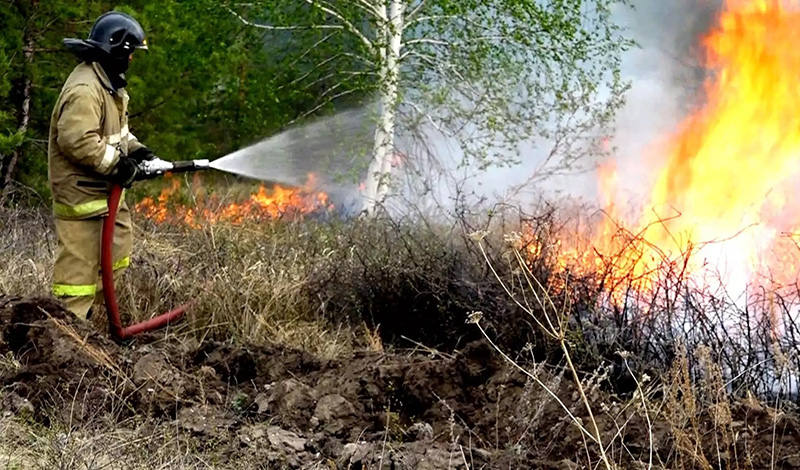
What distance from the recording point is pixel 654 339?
514 centimetres

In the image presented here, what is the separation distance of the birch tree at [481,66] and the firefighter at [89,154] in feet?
20.6

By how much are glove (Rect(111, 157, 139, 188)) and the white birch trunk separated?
6.26 m

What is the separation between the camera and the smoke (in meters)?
10.5

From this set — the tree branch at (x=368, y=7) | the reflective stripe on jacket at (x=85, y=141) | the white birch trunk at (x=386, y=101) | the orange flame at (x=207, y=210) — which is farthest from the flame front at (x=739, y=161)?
the tree branch at (x=368, y=7)

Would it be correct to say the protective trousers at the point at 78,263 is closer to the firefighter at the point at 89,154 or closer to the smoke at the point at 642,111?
the firefighter at the point at 89,154

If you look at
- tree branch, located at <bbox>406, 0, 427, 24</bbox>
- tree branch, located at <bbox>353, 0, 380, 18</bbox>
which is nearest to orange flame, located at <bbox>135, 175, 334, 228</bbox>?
tree branch, located at <bbox>353, 0, 380, 18</bbox>

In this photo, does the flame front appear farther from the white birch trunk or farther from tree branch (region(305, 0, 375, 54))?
tree branch (region(305, 0, 375, 54))

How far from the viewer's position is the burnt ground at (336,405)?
12.6 feet

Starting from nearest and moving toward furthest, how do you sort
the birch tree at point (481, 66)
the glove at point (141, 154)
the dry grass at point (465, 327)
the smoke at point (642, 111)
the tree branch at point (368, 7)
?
the dry grass at point (465, 327) → the glove at point (141, 154) → the smoke at point (642, 111) → the birch tree at point (481, 66) → the tree branch at point (368, 7)

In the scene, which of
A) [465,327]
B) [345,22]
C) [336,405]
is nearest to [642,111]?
[345,22]

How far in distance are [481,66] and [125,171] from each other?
24.1 ft

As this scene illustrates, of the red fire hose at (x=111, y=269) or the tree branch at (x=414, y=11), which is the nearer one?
the red fire hose at (x=111, y=269)

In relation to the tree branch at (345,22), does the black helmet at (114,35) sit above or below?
below

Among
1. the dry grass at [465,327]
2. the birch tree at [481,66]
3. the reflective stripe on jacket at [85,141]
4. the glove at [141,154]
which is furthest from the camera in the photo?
the birch tree at [481,66]
